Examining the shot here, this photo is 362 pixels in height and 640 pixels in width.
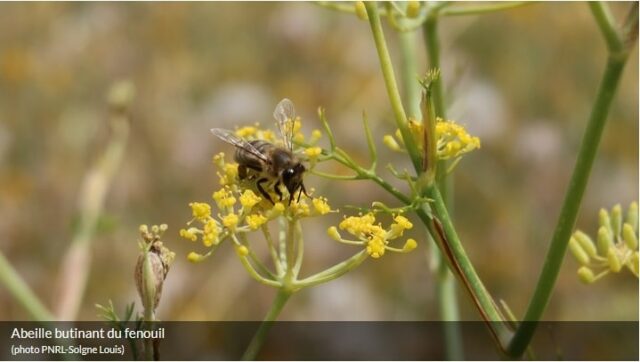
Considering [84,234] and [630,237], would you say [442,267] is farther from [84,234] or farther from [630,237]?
[84,234]

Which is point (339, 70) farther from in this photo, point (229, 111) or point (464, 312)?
point (464, 312)

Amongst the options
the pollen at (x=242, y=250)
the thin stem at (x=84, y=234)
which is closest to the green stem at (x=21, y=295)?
the thin stem at (x=84, y=234)

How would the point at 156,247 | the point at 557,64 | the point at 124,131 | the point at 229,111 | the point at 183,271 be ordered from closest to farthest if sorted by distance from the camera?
the point at 156,247 → the point at 124,131 → the point at 183,271 → the point at 229,111 → the point at 557,64

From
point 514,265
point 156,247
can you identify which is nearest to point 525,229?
point 514,265

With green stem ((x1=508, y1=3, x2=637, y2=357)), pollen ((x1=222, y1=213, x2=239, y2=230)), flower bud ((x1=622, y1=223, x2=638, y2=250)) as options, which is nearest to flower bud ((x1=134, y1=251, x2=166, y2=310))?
pollen ((x1=222, y1=213, x2=239, y2=230))

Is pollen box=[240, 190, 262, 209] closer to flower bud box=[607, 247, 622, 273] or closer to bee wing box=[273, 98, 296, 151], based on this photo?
bee wing box=[273, 98, 296, 151]

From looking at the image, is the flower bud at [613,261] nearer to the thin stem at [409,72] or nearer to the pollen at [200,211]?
the thin stem at [409,72]

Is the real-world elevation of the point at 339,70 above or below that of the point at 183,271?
above
